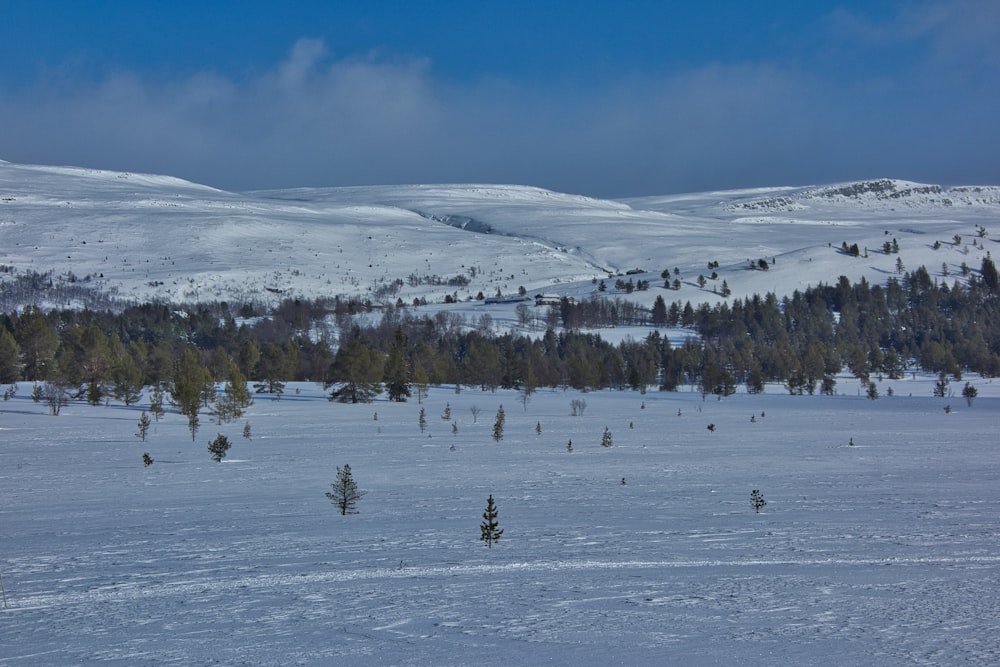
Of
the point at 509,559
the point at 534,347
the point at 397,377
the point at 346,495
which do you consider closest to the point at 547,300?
the point at 534,347

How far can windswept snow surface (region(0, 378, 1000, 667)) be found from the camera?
9656 mm

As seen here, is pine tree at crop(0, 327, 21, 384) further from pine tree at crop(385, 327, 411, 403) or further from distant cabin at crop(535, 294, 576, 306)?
distant cabin at crop(535, 294, 576, 306)

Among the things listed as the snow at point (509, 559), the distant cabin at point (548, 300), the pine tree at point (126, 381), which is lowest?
the snow at point (509, 559)

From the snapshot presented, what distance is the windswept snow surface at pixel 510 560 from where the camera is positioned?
966 centimetres

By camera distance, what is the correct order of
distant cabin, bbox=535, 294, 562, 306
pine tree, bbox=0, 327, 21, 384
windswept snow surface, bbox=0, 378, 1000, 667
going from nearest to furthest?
windswept snow surface, bbox=0, 378, 1000, 667 < pine tree, bbox=0, 327, 21, 384 < distant cabin, bbox=535, 294, 562, 306

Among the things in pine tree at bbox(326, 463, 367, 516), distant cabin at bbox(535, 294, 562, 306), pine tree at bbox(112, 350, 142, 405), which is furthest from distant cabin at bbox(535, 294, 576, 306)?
pine tree at bbox(326, 463, 367, 516)

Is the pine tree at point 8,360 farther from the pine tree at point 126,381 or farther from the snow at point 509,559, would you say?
the snow at point 509,559

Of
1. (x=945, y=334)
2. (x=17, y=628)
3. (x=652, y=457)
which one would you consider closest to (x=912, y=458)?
(x=652, y=457)

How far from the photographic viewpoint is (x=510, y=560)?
14.0 metres

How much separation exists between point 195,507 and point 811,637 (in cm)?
1572

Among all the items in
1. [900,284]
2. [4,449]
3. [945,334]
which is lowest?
[4,449]

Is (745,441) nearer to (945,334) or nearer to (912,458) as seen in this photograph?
(912,458)

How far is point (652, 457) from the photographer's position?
31.7 metres

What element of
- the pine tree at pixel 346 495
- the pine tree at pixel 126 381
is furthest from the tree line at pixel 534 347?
the pine tree at pixel 346 495
